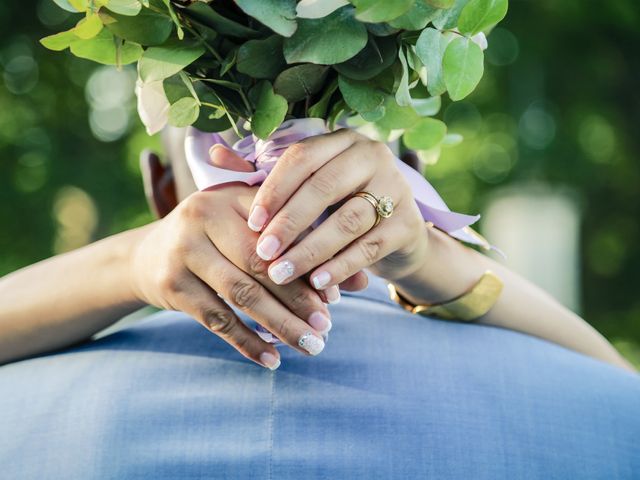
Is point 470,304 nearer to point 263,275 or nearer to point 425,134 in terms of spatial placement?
point 425,134

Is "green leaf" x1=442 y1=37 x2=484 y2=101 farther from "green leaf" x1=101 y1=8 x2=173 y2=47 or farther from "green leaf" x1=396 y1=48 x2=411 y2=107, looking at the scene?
"green leaf" x1=101 y1=8 x2=173 y2=47

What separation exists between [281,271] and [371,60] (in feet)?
1.12

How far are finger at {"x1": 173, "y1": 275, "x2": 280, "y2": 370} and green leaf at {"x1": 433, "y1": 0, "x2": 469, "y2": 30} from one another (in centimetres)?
53

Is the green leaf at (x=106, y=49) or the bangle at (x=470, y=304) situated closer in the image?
the green leaf at (x=106, y=49)

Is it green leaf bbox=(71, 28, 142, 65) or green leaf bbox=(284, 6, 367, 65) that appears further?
green leaf bbox=(71, 28, 142, 65)

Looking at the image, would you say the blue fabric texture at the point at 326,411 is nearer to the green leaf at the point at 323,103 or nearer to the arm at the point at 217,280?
the arm at the point at 217,280

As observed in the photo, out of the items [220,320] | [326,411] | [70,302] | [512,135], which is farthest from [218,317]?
[512,135]

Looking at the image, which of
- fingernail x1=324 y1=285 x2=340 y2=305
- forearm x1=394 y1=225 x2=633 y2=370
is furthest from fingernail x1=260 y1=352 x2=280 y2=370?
forearm x1=394 y1=225 x2=633 y2=370

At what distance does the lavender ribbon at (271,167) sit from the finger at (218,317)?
73 millimetres

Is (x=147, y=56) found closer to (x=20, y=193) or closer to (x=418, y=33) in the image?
(x=418, y=33)

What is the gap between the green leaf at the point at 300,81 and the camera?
1.22 m

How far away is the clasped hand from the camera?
122 cm

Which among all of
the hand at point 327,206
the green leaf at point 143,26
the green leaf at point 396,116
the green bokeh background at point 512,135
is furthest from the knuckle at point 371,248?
the green bokeh background at point 512,135

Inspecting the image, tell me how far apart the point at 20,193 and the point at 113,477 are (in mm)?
11458
